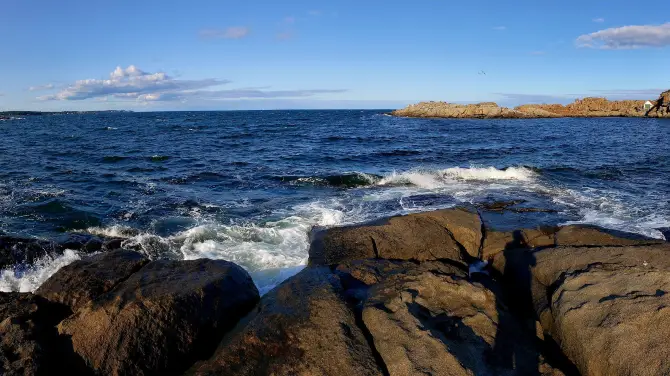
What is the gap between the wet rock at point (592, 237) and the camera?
937 cm

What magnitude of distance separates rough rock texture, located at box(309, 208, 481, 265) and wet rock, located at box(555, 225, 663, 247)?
6.35ft

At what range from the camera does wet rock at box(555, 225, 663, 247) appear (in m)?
9.37

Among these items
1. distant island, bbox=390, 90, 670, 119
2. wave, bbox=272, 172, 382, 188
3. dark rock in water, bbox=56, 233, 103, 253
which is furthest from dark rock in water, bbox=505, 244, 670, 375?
distant island, bbox=390, 90, 670, 119

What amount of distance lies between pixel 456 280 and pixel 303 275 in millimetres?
2444

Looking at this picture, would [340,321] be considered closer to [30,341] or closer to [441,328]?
[441,328]

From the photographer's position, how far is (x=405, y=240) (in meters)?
9.38

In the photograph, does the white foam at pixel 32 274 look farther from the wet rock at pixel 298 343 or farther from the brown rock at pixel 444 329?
the brown rock at pixel 444 329

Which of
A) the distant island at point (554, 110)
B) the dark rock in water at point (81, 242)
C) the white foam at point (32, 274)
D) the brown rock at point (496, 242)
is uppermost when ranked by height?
the distant island at point (554, 110)

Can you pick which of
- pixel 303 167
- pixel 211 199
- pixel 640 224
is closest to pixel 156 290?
pixel 211 199

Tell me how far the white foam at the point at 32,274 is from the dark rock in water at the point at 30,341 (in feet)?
11.9

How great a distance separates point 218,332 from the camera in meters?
5.92

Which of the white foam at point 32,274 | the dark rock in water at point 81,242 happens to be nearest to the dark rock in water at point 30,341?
the white foam at point 32,274

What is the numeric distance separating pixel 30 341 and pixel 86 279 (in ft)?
4.51

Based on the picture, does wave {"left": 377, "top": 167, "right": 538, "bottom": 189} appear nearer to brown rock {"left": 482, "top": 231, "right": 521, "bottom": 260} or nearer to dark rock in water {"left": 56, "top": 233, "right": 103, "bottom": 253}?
brown rock {"left": 482, "top": 231, "right": 521, "bottom": 260}
